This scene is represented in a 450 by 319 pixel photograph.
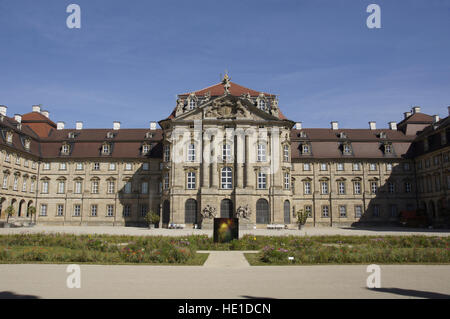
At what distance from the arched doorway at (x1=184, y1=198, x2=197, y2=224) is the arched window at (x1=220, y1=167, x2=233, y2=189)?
4516 millimetres

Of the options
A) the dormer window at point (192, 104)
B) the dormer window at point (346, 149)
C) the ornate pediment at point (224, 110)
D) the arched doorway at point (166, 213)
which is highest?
the dormer window at point (192, 104)

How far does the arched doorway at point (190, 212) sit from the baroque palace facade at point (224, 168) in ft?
0.43

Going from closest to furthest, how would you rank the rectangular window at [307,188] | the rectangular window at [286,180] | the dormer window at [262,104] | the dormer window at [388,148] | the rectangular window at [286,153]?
the rectangular window at [286,180]
the dormer window at [262,104]
the rectangular window at [286,153]
the rectangular window at [307,188]
the dormer window at [388,148]

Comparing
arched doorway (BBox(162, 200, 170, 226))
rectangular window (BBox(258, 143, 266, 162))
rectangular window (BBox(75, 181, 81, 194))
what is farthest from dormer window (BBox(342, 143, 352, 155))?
rectangular window (BBox(75, 181, 81, 194))

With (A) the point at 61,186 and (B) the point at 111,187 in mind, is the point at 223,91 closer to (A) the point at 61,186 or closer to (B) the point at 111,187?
(B) the point at 111,187

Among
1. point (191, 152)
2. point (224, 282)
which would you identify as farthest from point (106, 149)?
point (224, 282)

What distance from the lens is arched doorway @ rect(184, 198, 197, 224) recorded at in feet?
158

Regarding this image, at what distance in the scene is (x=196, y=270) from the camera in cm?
1391

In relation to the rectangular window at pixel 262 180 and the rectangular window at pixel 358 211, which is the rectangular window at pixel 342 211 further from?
the rectangular window at pixel 262 180

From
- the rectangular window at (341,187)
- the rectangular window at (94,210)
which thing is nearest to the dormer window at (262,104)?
the rectangular window at (341,187)

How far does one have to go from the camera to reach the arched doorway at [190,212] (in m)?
48.1
